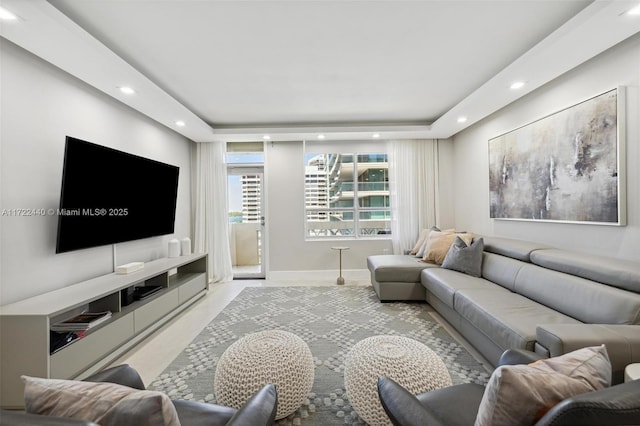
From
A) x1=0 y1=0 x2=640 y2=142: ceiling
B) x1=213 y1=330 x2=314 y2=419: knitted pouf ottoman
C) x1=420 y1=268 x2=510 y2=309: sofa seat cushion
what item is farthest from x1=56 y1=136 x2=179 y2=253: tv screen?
x1=420 y1=268 x2=510 y2=309: sofa seat cushion

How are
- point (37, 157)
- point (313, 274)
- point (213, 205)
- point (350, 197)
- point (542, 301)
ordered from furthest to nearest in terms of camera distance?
point (350, 197)
point (313, 274)
point (213, 205)
point (542, 301)
point (37, 157)

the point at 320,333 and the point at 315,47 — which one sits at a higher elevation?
A: the point at 315,47

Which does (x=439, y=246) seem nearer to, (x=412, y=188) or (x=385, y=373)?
(x=412, y=188)

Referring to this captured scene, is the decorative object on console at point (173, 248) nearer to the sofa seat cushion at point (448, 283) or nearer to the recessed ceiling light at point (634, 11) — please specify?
the sofa seat cushion at point (448, 283)

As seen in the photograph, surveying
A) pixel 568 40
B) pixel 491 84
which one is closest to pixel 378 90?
pixel 491 84

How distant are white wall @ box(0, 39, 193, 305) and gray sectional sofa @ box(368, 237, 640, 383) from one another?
138 inches

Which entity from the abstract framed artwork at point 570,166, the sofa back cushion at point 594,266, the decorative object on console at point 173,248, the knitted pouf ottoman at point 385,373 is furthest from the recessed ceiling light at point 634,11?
the decorative object on console at point 173,248

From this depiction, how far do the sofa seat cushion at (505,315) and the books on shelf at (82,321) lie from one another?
3063mm

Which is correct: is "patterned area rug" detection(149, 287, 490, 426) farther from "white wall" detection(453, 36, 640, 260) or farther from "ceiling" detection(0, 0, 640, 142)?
"ceiling" detection(0, 0, 640, 142)

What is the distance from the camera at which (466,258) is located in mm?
3213

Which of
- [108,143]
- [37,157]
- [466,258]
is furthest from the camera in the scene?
[466,258]

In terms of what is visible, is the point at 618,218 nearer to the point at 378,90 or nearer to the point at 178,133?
the point at 378,90

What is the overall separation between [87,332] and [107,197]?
1.26m

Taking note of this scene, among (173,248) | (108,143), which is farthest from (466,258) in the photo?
(108,143)
